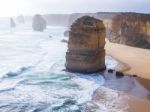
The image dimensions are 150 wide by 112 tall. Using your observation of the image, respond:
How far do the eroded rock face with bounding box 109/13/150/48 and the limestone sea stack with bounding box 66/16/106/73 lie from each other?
18.4m

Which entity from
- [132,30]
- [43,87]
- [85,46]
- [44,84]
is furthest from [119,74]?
[132,30]

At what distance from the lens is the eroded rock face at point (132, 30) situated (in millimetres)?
42469

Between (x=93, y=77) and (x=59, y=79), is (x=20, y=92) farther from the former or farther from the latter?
(x=93, y=77)

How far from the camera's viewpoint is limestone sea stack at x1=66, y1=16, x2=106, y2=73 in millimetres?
23688

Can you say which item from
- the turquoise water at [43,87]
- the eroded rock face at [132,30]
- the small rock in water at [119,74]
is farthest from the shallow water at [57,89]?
the eroded rock face at [132,30]

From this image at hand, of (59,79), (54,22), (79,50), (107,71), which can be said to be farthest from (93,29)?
(54,22)

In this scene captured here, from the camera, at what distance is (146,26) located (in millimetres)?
42812

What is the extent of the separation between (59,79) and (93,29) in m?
5.27

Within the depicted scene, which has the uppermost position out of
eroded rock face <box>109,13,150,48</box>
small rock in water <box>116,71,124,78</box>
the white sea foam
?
eroded rock face <box>109,13,150,48</box>

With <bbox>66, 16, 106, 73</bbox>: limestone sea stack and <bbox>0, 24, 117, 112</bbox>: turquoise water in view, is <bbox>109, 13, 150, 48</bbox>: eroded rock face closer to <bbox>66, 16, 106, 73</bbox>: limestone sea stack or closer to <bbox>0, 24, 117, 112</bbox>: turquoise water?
<bbox>0, 24, 117, 112</bbox>: turquoise water

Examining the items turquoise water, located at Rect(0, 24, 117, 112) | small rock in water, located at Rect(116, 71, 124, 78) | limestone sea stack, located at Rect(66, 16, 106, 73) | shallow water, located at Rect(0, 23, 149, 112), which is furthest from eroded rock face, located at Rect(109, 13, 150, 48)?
small rock in water, located at Rect(116, 71, 124, 78)

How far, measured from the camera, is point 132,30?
4547 centimetres

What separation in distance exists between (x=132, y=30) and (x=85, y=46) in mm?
23420

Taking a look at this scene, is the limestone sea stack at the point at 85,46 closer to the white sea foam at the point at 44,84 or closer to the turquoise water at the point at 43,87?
the turquoise water at the point at 43,87
